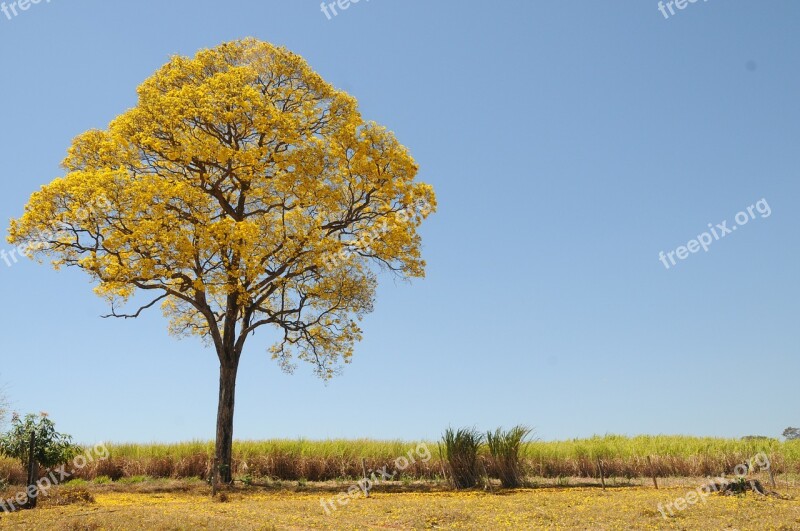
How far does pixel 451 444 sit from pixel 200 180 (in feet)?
45.4

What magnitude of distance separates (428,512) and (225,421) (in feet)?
37.8

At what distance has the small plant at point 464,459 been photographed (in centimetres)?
2205

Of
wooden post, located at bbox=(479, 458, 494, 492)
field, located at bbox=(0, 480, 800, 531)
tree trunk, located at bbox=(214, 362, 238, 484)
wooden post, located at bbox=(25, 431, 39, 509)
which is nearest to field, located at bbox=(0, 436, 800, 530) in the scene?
field, located at bbox=(0, 480, 800, 531)

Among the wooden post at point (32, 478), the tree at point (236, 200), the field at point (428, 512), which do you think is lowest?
the field at point (428, 512)

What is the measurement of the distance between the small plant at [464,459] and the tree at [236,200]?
6556 millimetres

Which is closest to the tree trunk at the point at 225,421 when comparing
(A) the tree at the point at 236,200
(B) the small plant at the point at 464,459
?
(A) the tree at the point at 236,200

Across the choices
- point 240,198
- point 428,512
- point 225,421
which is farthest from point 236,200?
point 428,512

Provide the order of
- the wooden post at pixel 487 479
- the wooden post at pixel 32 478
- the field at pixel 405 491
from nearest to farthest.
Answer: the field at pixel 405 491 → the wooden post at pixel 32 478 → the wooden post at pixel 487 479

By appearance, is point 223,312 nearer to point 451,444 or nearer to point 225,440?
point 225,440

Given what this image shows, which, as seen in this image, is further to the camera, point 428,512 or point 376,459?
point 376,459

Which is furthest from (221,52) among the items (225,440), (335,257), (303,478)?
(303,478)

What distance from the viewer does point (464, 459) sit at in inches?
871

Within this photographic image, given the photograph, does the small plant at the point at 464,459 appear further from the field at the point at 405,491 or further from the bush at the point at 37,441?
the bush at the point at 37,441

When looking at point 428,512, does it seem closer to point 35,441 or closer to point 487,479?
point 487,479
